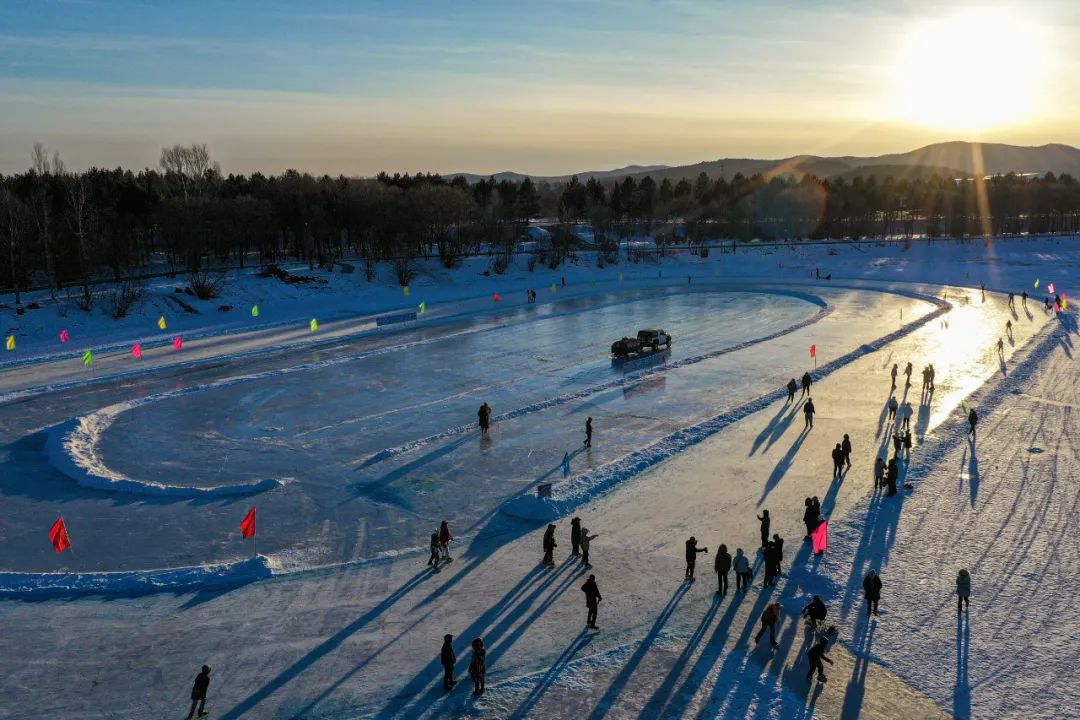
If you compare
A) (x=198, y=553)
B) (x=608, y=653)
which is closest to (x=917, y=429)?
(x=608, y=653)

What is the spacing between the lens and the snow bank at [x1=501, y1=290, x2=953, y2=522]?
19812 millimetres

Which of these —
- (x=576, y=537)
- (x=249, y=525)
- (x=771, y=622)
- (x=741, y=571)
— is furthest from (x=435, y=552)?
(x=771, y=622)

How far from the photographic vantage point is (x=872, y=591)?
47.9 feet

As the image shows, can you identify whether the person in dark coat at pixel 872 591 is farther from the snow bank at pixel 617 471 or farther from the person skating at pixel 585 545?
the snow bank at pixel 617 471

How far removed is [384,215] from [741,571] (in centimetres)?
6833

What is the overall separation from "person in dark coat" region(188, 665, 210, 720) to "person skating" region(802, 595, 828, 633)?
9.88 m

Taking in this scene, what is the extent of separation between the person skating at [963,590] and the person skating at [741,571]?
3.73 metres

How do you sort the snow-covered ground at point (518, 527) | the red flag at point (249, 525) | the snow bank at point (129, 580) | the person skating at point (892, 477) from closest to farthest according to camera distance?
1. the snow-covered ground at point (518, 527)
2. the snow bank at point (129, 580)
3. the red flag at point (249, 525)
4. the person skating at point (892, 477)

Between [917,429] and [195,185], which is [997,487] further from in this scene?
[195,185]

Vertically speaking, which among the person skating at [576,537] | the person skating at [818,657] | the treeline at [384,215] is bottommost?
the person skating at [818,657]

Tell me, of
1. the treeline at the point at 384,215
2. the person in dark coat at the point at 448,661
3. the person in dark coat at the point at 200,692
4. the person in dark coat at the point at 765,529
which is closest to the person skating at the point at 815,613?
the person in dark coat at the point at 765,529

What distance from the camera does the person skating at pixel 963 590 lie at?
47.4ft

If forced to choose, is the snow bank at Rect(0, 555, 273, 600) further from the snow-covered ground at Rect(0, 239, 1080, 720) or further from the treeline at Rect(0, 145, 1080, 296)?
the treeline at Rect(0, 145, 1080, 296)

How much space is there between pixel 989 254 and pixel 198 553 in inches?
4081
